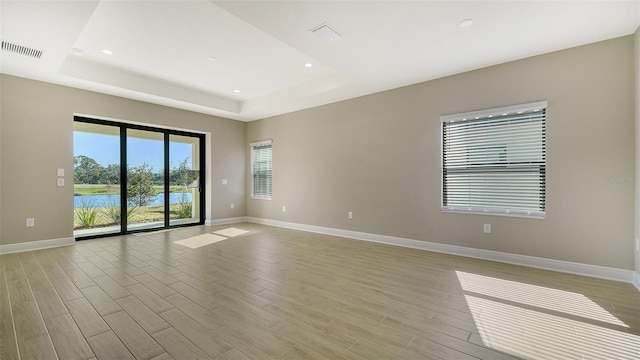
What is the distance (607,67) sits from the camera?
306 centimetres

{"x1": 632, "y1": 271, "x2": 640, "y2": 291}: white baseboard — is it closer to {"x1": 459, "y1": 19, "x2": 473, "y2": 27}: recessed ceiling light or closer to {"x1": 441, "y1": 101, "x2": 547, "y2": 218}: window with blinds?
→ {"x1": 441, "y1": 101, "x2": 547, "y2": 218}: window with blinds

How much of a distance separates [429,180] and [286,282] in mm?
2699

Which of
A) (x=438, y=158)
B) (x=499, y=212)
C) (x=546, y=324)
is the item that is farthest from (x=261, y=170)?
(x=546, y=324)

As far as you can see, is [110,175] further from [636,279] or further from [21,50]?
[636,279]

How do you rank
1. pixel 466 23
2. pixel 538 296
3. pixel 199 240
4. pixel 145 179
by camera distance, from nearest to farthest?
pixel 538 296 → pixel 466 23 → pixel 199 240 → pixel 145 179

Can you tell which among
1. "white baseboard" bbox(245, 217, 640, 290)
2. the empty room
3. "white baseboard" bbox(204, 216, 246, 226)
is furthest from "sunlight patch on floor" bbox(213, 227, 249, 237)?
"white baseboard" bbox(245, 217, 640, 290)

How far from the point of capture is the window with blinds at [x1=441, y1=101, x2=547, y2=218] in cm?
345

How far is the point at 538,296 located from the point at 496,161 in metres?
1.82

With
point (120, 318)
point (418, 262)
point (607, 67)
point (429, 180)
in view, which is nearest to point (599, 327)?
point (418, 262)

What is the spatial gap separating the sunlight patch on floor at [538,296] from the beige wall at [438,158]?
2.87ft

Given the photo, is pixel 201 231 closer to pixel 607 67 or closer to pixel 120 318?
pixel 120 318

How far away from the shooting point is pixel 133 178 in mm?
5508

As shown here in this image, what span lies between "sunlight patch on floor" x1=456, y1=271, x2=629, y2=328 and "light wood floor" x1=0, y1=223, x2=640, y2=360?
0.6 inches

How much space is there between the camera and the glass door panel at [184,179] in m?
6.13
